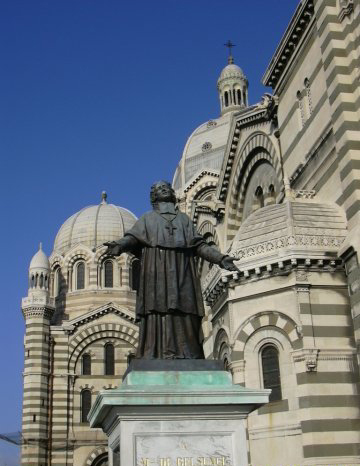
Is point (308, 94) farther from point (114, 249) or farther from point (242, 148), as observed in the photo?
point (114, 249)

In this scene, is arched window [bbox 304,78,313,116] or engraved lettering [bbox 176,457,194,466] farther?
arched window [bbox 304,78,313,116]

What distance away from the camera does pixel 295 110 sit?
→ 76.9 ft

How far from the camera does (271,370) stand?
722 inches

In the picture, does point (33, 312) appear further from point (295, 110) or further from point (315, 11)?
point (315, 11)

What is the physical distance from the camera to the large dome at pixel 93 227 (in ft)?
149

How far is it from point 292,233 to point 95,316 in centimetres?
2385

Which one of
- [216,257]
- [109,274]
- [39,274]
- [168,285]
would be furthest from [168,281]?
[109,274]

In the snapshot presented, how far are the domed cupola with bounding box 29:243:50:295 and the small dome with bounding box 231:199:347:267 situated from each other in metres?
22.6

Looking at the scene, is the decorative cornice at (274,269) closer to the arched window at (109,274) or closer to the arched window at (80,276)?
the arched window at (109,274)

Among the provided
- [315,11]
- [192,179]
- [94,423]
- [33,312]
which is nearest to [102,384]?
[33,312]

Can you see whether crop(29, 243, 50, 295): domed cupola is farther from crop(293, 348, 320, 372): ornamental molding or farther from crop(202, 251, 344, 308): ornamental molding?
crop(293, 348, 320, 372): ornamental molding

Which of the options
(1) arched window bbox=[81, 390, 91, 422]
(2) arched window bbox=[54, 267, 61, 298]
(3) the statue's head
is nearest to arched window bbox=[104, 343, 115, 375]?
(1) arched window bbox=[81, 390, 91, 422]

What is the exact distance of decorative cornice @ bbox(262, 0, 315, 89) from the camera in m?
21.9

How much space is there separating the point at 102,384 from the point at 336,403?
24.0 meters
